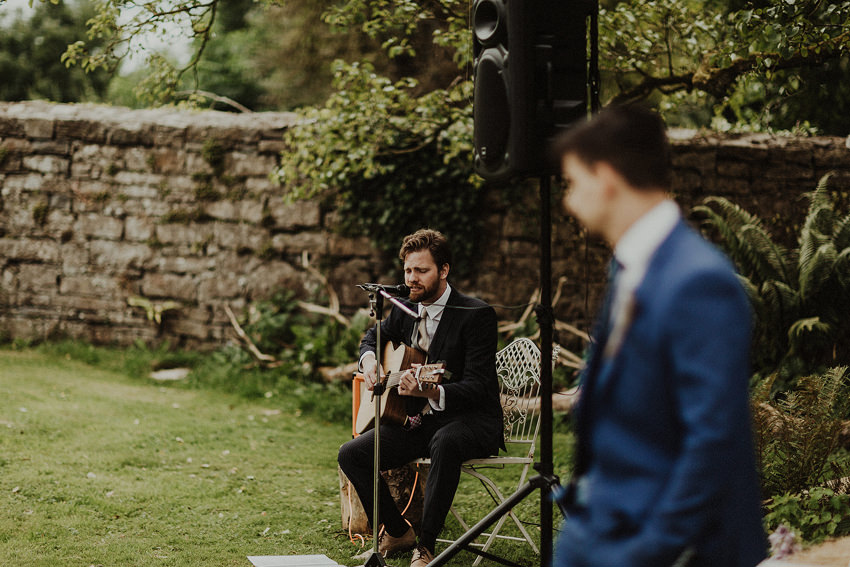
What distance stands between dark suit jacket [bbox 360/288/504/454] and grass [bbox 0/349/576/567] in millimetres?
726

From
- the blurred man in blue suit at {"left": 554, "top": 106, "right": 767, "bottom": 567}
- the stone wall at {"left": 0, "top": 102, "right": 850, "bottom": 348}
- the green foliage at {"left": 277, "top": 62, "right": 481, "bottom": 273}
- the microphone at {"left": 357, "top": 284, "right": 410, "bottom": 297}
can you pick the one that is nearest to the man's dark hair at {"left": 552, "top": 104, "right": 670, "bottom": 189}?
the blurred man in blue suit at {"left": 554, "top": 106, "right": 767, "bottom": 567}

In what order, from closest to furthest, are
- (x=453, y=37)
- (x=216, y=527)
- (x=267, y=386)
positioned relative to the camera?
(x=216, y=527) < (x=453, y=37) < (x=267, y=386)

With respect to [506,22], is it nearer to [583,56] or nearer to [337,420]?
[583,56]

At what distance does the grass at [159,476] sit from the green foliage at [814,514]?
3.91 feet

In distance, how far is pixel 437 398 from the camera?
3785mm

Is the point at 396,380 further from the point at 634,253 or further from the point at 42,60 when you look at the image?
the point at 42,60

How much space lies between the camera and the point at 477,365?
3855 mm

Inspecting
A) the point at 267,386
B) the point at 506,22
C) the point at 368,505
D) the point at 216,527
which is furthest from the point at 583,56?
the point at 267,386

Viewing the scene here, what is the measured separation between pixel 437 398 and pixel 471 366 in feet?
0.75

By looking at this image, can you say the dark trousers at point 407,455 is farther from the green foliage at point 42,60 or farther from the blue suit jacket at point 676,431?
the green foliage at point 42,60

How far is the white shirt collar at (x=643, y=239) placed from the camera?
62.4 inches

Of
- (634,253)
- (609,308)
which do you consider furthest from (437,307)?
(634,253)

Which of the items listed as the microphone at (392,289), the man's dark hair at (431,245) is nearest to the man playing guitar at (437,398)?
the man's dark hair at (431,245)

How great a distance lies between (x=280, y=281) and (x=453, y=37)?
10.2 ft
